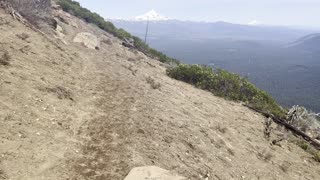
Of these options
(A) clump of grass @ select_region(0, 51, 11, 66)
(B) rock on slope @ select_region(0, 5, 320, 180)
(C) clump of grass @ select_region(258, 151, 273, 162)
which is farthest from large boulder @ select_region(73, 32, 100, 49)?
(C) clump of grass @ select_region(258, 151, 273, 162)

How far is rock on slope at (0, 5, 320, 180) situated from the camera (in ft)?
44.1

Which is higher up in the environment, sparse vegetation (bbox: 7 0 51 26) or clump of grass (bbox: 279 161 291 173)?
sparse vegetation (bbox: 7 0 51 26)

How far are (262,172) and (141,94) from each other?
7.81m

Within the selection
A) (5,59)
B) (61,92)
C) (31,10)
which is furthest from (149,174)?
(31,10)

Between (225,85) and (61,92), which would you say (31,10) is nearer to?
(61,92)

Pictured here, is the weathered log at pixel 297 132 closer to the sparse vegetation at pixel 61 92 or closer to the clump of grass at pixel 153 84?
the clump of grass at pixel 153 84

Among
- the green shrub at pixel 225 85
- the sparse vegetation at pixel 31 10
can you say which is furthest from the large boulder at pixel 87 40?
the green shrub at pixel 225 85

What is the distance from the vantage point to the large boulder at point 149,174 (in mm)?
12062

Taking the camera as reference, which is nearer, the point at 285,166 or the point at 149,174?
the point at 149,174

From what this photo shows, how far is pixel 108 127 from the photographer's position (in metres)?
16.4

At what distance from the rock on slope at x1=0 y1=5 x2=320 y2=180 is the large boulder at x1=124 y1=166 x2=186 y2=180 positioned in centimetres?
51

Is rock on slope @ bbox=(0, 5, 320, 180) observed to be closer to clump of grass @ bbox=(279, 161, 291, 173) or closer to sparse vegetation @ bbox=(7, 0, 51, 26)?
clump of grass @ bbox=(279, 161, 291, 173)

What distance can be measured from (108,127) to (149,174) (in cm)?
461

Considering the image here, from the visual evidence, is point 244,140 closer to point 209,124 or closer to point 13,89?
point 209,124
